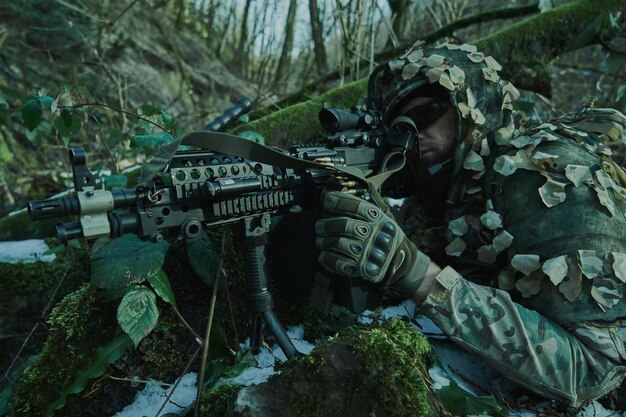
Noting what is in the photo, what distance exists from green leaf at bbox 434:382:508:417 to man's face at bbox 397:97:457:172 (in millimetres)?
1490

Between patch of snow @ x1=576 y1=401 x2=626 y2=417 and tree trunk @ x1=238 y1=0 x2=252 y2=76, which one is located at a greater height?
tree trunk @ x1=238 y1=0 x2=252 y2=76

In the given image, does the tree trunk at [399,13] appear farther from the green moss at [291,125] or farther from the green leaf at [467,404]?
the green leaf at [467,404]

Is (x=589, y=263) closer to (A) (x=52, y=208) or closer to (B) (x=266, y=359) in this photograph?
(B) (x=266, y=359)

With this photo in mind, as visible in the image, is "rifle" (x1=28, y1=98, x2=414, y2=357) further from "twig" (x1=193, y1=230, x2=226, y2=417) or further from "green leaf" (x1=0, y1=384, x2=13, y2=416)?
"green leaf" (x1=0, y1=384, x2=13, y2=416)

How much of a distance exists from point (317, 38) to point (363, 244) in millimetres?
5179

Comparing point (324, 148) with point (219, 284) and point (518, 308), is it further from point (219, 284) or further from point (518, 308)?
point (518, 308)

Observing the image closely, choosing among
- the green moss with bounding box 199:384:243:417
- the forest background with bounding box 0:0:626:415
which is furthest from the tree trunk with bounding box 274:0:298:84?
the green moss with bounding box 199:384:243:417

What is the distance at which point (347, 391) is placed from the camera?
1638 mm

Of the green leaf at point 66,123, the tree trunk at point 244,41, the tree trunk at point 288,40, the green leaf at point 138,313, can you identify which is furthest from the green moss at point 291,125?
the tree trunk at point 244,41

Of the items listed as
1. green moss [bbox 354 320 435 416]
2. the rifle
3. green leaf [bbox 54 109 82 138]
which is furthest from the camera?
green leaf [bbox 54 109 82 138]

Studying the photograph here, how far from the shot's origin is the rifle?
1.80 m

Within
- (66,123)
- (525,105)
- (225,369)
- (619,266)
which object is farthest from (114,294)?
(525,105)

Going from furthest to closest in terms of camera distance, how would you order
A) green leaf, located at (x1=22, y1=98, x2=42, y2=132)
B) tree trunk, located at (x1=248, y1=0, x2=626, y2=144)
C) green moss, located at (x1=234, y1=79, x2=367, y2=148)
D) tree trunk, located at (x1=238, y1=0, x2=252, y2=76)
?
tree trunk, located at (x1=238, y1=0, x2=252, y2=76)
tree trunk, located at (x1=248, y1=0, x2=626, y2=144)
green moss, located at (x1=234, y1=79, x2=367, y2=148)
green leaf, located at (x1=22, y1=98, x2=42, y2=132)

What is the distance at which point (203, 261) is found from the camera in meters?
2.42
